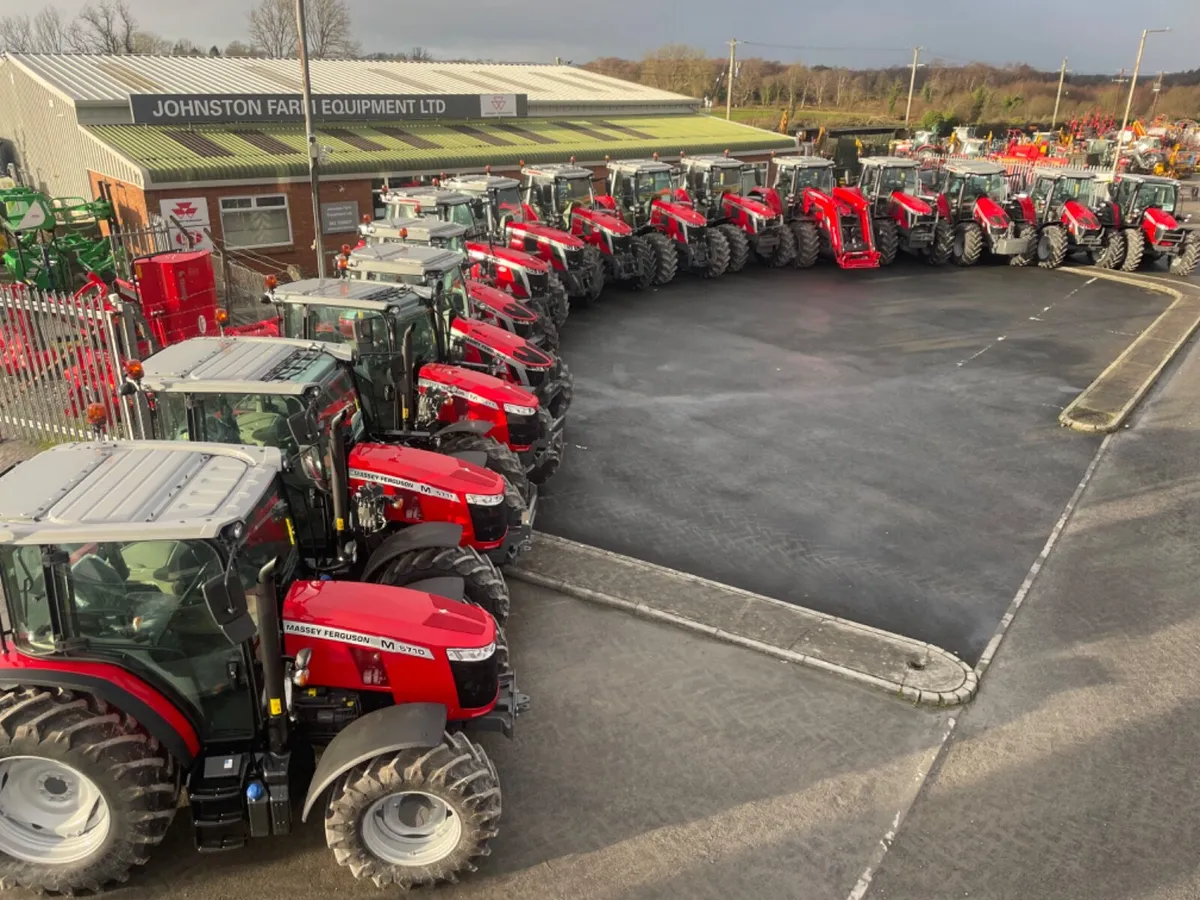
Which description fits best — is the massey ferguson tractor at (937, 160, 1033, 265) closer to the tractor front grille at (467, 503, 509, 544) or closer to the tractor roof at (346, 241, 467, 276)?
the tractor roof at (346, 241, 467, 276)

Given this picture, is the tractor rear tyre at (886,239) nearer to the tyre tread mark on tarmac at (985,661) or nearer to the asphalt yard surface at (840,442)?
the asphalt yard surface at (840,442)

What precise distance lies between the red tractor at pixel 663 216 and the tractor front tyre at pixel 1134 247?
1054 centimetres

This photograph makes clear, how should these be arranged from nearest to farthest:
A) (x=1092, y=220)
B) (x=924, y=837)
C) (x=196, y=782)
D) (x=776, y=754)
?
(x=196, y=782) → (x=924, y=837) → (x=776, y=754) → (x=1092, y=220)

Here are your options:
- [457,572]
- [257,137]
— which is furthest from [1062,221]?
[457,572]

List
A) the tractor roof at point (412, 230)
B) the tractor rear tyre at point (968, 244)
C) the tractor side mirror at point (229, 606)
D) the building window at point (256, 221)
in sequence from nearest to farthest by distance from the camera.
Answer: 1. the tractor side mirror at point (229, 606)
2. the tractor roof at point (412, 230)
3. the building window at point (256, 221)
4. the tractor rear tyre at point (968, 244)

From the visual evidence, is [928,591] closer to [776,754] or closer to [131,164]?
[776,754]

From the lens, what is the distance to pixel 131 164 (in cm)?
1727

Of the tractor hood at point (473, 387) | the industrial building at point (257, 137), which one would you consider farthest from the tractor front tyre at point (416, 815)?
the industrial building at point (257, 137)

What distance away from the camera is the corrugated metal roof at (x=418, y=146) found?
18.3 metres

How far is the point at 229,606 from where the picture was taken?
383 centimetres

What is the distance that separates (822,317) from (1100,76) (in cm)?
12503

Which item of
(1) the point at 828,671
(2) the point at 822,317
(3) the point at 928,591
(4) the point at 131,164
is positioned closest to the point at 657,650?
(1) the point at 828,671

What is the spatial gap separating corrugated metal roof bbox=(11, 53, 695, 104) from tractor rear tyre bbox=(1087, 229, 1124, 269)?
61.0 ft

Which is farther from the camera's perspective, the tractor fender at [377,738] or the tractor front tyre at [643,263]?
the tractor front tyre at [643,263]
